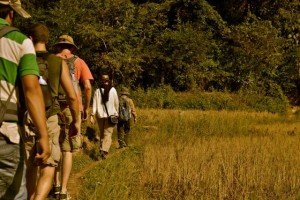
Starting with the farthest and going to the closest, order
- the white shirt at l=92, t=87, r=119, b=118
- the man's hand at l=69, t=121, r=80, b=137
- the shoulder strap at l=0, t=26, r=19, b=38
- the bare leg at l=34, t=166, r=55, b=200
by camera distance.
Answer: the white shirt at l=92, t=87, r=119, b=118 < the man's hand at l=69, t=121, r=80, b=137 < the bare leg at l=34, t=166, r=55, b=200 < the shoulder strap at l=0, t=26, r=19, b=38

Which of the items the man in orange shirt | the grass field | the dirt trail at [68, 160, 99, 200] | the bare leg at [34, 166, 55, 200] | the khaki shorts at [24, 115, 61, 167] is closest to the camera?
the bare leg at [34, 166, 55, 200]

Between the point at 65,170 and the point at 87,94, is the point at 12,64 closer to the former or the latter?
the point at 65,170

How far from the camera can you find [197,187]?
22.3 feet

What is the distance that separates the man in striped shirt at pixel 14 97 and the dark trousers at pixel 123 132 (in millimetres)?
8199

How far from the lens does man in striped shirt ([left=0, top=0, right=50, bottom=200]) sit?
9.13 ft

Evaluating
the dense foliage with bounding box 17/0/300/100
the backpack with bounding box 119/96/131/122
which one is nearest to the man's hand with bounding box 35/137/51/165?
the backpack with bounding box 119/96/131/122

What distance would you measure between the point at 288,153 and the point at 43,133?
675 cm

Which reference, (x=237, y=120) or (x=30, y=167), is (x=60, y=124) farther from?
(x=237, y=120)

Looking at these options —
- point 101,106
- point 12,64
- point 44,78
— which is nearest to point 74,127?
point 44,78

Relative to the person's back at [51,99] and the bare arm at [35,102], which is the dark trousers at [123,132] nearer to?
the person's back at [51,99]

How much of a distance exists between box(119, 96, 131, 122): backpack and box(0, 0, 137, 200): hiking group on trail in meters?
4.56

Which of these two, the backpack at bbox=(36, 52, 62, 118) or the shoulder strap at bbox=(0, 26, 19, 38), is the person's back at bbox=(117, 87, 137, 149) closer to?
the backpack at bbox=(36, 52, 62, 118)

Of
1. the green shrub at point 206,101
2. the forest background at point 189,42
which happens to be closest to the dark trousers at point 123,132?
the green shrub at point 206,101

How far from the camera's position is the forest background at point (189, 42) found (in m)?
23.3
